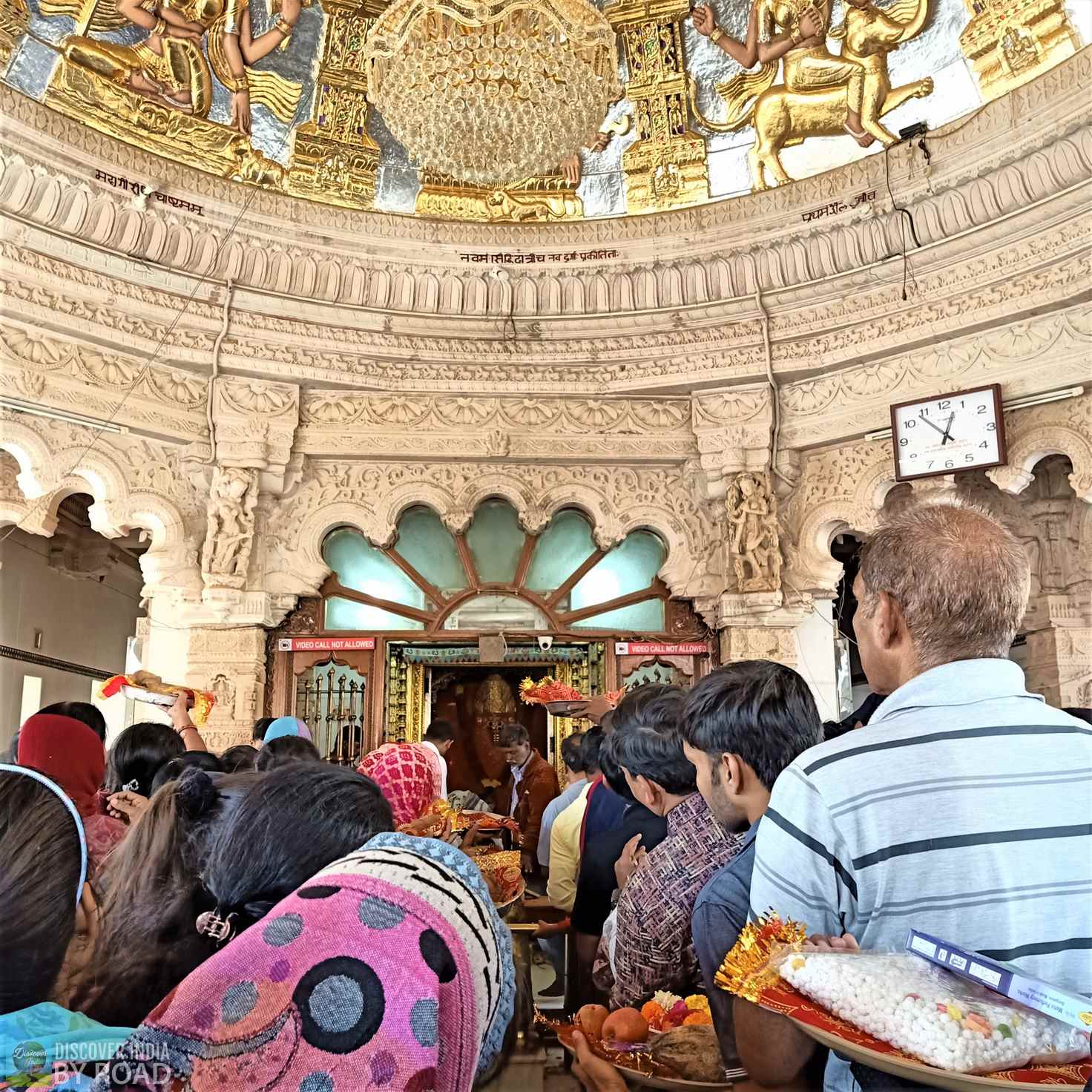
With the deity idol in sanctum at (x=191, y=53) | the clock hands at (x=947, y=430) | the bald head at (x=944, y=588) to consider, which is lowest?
the bald head at (x=944, y=588)

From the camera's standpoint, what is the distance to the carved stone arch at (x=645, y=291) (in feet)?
25.4

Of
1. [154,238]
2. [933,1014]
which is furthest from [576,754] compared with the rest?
[154,238]

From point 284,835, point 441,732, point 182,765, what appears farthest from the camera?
point 441,732

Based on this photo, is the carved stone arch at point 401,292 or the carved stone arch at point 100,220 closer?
the carved stone arch at point 100,220

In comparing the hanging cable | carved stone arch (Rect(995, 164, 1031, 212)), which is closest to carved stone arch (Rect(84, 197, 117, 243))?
the hanging cable

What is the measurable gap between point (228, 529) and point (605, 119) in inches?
163

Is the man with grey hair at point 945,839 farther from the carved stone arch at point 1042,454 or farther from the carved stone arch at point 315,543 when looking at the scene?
the carved stone arch at point 315,543

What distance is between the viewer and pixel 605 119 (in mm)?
6836

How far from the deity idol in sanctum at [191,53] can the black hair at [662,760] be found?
7.04 metres

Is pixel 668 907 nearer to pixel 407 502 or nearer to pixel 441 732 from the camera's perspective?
pixel 441 732

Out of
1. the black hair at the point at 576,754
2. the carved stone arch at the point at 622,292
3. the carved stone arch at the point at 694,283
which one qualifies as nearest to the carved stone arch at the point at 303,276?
the carved stone arch at the point at 622,292

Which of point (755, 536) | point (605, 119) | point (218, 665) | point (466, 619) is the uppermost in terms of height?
point (605, 119)

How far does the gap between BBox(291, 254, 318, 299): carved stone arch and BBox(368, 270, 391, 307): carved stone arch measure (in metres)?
0.44

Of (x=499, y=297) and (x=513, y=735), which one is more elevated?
(x=499, y=297)
